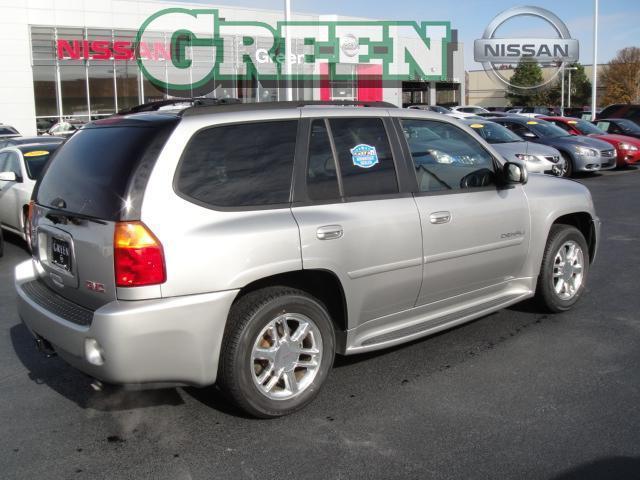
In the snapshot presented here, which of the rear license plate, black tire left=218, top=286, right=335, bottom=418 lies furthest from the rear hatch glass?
black tire left=218, top=286, right=335, bottom=418

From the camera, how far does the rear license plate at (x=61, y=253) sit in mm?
3799

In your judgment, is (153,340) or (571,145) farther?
(571,145)

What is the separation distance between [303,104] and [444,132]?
1.24m

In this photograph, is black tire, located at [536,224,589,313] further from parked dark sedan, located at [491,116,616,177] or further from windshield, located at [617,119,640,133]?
windshield, located at [617,119,640,133]

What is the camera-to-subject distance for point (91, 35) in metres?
33.4

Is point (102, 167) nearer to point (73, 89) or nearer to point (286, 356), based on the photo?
Answer: point (286, 356)

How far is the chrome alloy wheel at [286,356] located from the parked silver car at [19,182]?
6.10 m

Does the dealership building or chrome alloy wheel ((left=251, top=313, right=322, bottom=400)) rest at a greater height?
the dealership building

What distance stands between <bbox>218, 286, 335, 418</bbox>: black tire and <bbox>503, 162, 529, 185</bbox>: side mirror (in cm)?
190

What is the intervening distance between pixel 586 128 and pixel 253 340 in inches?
731

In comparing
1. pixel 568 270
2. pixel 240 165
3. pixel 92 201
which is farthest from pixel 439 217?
pixel 92 201

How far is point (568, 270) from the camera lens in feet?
19.0

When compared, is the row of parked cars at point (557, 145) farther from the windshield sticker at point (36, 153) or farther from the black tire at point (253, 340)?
the black tire at point (253, 340)

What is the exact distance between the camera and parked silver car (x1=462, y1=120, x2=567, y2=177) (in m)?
15.0
